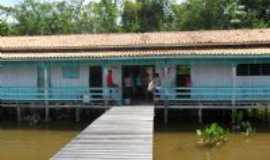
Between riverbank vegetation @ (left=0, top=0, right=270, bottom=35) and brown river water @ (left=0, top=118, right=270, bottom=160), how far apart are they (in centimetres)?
2324

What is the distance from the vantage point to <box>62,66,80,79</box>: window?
2538 centimetres

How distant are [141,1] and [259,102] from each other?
98.4 ft

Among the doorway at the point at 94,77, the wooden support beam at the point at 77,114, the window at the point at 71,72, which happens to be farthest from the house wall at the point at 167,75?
the wooden support beam at the point at 77,114

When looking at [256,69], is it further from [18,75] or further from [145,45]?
[18,75]

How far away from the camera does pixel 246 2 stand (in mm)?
47469

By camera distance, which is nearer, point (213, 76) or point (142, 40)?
point (213, 76)

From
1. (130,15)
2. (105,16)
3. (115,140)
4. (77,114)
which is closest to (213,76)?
(77,114)

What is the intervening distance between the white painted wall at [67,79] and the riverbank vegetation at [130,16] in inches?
845

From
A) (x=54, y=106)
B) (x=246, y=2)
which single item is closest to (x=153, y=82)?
(x=54, y=106)

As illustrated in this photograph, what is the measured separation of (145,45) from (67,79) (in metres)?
3.97

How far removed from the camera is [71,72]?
25.4 metres

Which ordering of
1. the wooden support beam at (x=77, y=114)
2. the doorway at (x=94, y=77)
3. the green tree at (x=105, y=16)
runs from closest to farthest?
the wooden support beam at (x=77, y=114) → the doorway at (x=94, y=77) → the green tree at (x=105, y=16)

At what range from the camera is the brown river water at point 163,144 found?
1817cm

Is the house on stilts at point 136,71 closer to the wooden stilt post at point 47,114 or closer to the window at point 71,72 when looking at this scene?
the window at point 71,72
